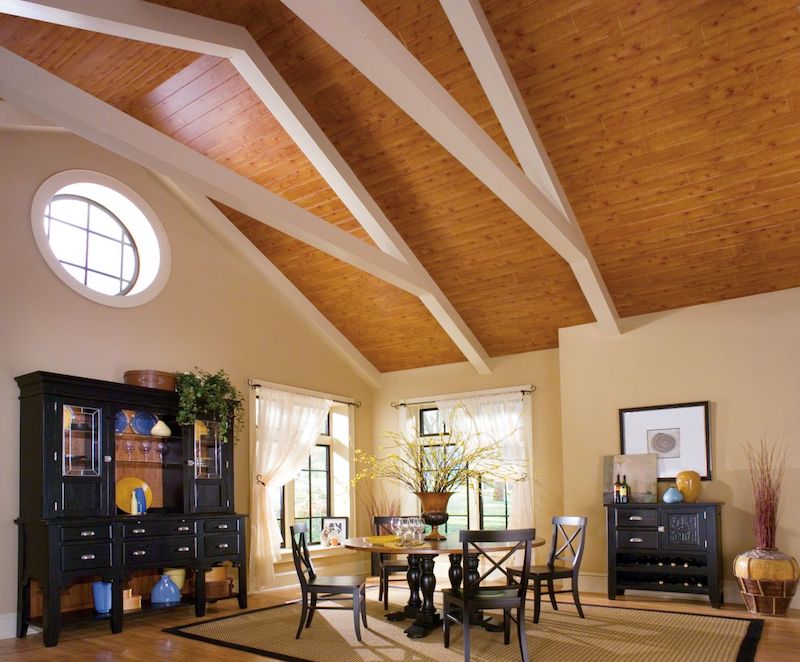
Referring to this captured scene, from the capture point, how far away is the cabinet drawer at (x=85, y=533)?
17.6 feet

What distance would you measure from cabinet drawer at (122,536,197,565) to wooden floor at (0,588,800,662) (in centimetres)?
47

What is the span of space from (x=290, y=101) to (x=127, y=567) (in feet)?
12.6

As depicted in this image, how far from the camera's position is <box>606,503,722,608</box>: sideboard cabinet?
21.5ft

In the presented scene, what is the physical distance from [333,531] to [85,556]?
3533 mm

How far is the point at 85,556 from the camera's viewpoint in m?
5.48

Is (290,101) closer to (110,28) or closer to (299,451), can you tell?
(110,28)

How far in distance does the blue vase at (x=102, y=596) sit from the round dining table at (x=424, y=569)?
1792 millimetres

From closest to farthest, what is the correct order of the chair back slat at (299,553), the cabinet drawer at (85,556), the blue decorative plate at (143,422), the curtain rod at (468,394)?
the cabinet drawer at (85,556) → the chair back slat at (299,553) → the blue decorative plate at (143,422) → the curtain rod at (468,394)

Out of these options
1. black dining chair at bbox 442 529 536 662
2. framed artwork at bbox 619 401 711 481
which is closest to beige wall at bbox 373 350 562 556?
framed artwork at bbox 619 401 711 481

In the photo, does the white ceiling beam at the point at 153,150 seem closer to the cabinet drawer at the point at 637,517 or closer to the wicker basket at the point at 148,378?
the wicker basket at the point at 148,378

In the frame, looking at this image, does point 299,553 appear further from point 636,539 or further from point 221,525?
point 636,539

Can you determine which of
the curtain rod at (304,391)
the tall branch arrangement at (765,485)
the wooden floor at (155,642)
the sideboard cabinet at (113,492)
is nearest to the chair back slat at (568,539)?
the wooden floor at (155,642)

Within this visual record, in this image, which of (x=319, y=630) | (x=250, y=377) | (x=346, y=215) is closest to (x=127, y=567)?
(x=319, y=630)

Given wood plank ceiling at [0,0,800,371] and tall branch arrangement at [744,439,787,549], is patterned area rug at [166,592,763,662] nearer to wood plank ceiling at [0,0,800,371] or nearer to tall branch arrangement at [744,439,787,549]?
tall branch arrangement at [744,439,787,549]
